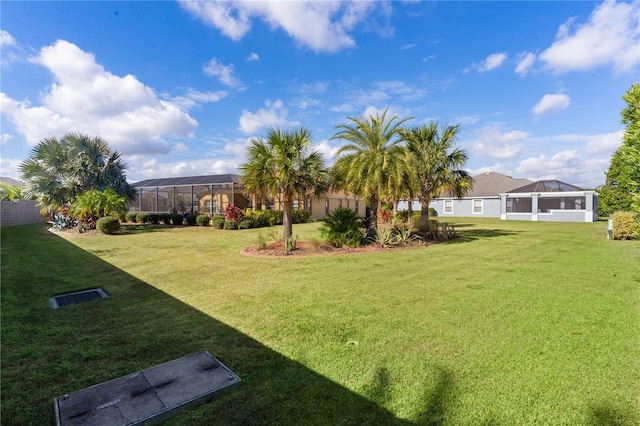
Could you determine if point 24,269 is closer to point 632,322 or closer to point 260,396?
point 260,396

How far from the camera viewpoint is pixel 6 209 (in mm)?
20797

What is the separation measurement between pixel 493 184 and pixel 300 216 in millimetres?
28484

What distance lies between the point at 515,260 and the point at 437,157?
7163 mm

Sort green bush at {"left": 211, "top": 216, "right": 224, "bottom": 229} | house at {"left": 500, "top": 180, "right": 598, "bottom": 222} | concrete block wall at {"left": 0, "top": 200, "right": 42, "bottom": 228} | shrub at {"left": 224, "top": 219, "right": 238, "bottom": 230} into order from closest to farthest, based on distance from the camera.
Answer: shrub at {"left": 224, "top": 219, "right": 238, "bottom": 230} → green bush at {"left": 211, "top": 216, "right": 224, "bottom": 229} → concrete block wall at {"left": 0, "top": 200, "right": 42, "bottom": 228} → house at {"left": 500, "top": 180, "right": 598, "bottom": 222}

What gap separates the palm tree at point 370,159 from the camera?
471 inches

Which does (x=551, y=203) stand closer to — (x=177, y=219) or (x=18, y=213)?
(x=177, y=219)

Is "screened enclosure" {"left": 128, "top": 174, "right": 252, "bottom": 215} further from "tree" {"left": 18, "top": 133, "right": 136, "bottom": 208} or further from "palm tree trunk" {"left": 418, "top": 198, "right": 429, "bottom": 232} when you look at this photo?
"palm tree trunk" {"left": 418, "top": 198, "right": 429, "bottom": 232}

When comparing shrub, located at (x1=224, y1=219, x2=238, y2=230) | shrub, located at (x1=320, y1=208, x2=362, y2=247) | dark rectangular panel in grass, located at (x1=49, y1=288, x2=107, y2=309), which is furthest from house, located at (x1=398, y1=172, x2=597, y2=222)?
dark rectangular panel in grass, located at (x1=49, y1=288, x2=107, y2=309)

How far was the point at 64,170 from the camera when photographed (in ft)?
63.6

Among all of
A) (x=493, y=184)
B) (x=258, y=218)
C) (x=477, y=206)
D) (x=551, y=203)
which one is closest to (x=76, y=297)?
(x=258, y=218)

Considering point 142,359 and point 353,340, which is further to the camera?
point 353,340

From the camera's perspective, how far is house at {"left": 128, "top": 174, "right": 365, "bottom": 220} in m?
23.9

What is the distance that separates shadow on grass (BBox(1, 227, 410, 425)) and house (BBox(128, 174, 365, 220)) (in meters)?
18.1

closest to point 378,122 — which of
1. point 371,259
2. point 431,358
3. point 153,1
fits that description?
Answer: point 371,259
